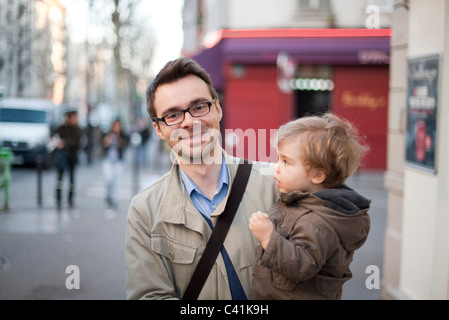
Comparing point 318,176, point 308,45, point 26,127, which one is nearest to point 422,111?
point 318,176

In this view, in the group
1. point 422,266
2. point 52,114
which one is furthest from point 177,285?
point 52,114

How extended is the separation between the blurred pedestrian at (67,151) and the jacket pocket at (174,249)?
1063 cm

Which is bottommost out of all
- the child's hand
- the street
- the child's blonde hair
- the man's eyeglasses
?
the street

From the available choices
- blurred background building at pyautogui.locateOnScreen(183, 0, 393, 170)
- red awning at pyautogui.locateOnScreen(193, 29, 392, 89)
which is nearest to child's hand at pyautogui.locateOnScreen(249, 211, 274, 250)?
blurred background building at pyautogui.locateOnScreen(183, 0, 393, 170)

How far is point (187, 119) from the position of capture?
7.65 feet

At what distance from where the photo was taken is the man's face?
2.34 meters

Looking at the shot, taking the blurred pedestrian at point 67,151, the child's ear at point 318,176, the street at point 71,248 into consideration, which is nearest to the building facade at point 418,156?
the street at point 71,248

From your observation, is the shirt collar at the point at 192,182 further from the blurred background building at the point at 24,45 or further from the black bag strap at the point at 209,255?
the blurred background building at the point at 24,45

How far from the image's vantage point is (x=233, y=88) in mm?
21609

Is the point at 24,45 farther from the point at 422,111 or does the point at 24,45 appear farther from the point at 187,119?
the point at 187,119

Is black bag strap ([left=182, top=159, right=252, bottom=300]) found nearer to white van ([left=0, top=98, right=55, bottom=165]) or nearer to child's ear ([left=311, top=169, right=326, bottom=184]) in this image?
child's ear ([left=311, top=169, right=326, bottom=184])
